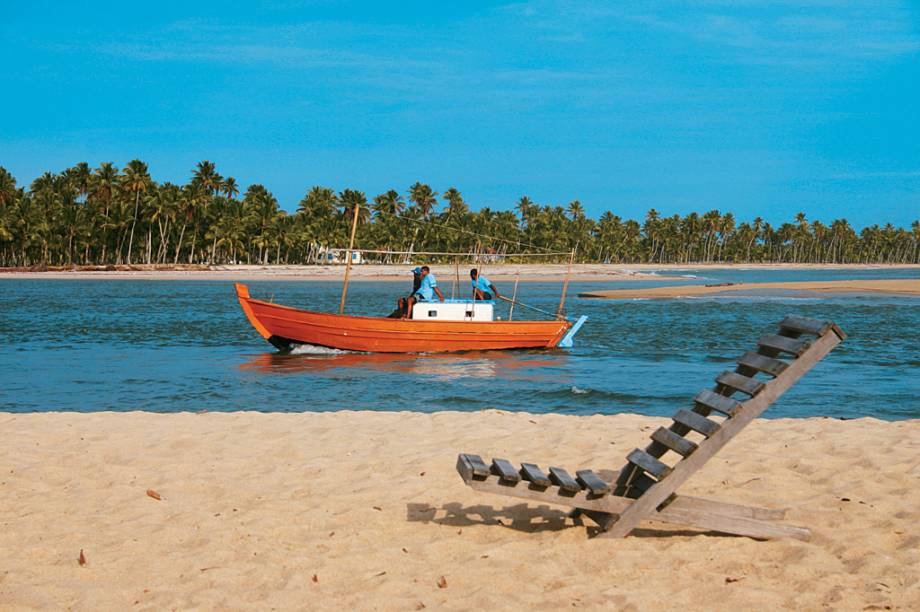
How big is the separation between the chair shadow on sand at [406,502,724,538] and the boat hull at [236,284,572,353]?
16401mm

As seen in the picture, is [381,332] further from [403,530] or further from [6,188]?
[6,188]

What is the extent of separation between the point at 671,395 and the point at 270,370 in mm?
9389

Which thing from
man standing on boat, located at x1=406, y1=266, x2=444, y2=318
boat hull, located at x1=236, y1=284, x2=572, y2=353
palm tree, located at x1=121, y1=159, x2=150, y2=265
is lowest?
boat hull, located at x1=236, y1=284, x2=572, y2=353

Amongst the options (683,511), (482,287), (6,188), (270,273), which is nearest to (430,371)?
(482,287)

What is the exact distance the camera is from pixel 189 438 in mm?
9609

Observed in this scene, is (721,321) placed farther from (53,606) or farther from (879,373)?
(53,606)

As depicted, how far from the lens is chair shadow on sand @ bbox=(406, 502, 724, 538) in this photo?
247 inches

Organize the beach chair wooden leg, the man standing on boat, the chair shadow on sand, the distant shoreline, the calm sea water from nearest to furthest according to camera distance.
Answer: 1. the beach chair wooden leg
2. the chair shadow on sand
3. the calm sea water
4. the man standing on boat
5. the distant shoreline

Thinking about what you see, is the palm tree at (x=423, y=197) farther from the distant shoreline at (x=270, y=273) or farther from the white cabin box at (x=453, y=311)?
the white cabin box at (x=453, y=311)

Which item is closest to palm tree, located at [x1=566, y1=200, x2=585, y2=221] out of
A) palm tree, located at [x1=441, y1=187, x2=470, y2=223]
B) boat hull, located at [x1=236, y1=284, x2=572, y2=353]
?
palm tree, located at [x1=441, y1=187, x2=470, y2=223]

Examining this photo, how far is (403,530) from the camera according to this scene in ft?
21.1

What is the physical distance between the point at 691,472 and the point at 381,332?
18119mm

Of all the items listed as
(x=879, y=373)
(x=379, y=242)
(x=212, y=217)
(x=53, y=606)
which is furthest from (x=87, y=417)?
(x=379, y=242)

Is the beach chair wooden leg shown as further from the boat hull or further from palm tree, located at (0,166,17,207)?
palm tree, located at (0,166,17,207)
